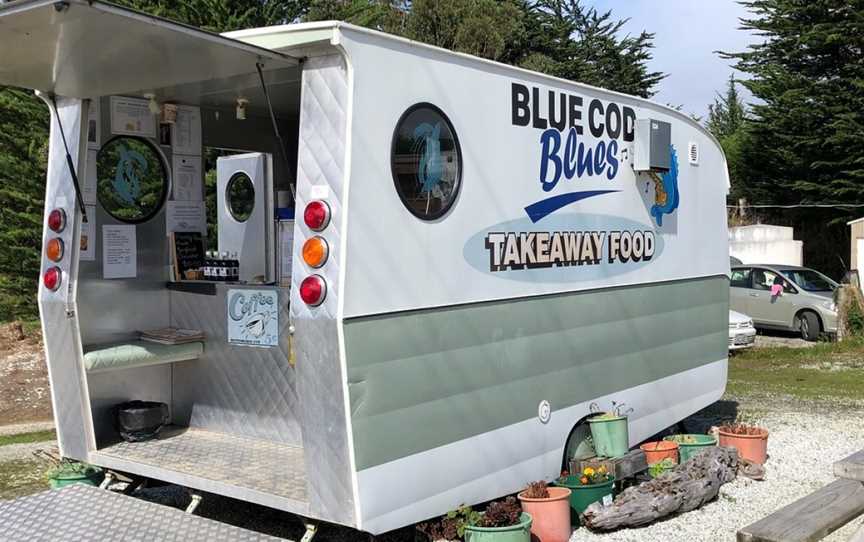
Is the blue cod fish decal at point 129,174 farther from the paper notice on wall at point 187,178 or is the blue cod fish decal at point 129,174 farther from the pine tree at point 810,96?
the pine tree at point 810,96

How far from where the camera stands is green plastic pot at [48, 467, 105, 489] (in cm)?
561

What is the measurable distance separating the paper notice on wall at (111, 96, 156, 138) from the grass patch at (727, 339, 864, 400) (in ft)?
26.4

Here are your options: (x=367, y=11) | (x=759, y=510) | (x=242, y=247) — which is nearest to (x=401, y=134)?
(x=242, y=247)

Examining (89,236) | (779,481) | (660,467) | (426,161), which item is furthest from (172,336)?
(779,481)

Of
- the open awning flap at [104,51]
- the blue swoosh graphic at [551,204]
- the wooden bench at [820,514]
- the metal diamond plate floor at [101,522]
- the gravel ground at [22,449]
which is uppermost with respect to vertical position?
the open awning flap at [104,51]

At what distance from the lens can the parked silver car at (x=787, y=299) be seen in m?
18.0

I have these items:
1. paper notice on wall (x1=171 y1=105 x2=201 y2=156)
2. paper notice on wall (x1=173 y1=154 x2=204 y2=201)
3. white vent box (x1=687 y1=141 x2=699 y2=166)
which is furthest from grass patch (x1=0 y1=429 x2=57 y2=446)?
white vent box (x1=687 y1=141 x2=699 y2=166)

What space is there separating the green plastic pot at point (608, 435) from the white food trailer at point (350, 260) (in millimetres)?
173

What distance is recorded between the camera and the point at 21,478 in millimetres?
7219

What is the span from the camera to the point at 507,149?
5438 mm

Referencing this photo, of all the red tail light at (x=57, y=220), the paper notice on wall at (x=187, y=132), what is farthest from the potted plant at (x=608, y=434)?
the red tail light at (x=57, y=220)

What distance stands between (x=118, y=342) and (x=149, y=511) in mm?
1360

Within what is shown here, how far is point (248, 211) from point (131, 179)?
1.24m

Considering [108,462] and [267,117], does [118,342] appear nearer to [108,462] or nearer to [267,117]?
[108,462]
